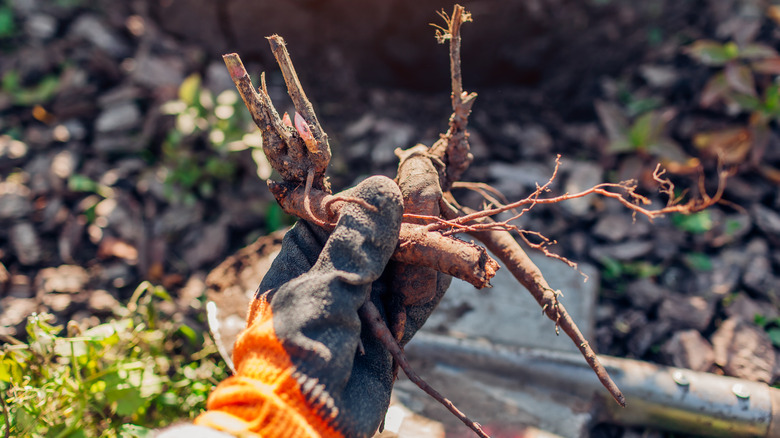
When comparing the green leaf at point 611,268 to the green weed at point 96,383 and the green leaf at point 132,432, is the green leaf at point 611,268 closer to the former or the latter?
the green weed at point 96,383

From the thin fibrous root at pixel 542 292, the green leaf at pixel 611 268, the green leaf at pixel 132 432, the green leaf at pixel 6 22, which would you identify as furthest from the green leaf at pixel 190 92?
the green leaf at pixel 611 268

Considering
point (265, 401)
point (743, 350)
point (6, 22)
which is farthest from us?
point (6, 22)

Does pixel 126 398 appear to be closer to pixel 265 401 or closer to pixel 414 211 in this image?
pixel 265 401

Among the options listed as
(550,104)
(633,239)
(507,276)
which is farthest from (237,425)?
(550,104)

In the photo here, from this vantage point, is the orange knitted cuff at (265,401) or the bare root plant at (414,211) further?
the bare root plant at (414,211)

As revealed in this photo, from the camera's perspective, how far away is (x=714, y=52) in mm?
3330

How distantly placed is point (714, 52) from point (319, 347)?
143 inches

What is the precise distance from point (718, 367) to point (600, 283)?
735mm

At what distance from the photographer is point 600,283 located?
2.85 meters

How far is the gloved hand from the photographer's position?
3.60 feet

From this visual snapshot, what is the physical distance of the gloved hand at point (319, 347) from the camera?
43.2 inches

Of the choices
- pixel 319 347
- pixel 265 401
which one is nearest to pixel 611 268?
pixel 319 347

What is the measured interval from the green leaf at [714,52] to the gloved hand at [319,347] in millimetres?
3176

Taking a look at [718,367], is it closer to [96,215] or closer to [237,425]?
[237,425]
